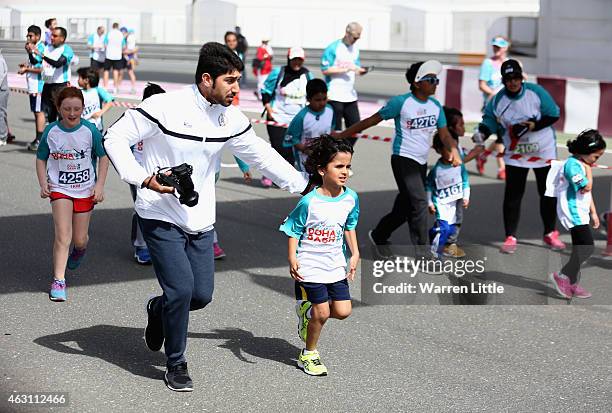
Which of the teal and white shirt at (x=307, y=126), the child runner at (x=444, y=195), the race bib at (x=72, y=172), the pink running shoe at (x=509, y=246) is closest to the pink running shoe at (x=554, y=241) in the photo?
the pink running shoe at (x=509, y=246)

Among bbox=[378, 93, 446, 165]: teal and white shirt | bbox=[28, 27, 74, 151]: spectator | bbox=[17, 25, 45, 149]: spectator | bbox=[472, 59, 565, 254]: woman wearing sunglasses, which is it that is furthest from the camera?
bbox=[17, 25, 45, 149]: spectator

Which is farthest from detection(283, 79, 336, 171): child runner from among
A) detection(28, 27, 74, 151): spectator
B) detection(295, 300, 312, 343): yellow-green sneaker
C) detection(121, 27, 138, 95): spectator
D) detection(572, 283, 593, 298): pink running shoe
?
detection(121, 27, 138, 95): spectator

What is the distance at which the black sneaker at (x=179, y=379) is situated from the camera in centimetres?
653

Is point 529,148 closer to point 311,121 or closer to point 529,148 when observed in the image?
point 529,148

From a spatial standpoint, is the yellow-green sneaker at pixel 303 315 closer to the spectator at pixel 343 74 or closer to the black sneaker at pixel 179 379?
the black sneaker at pixel 179 379

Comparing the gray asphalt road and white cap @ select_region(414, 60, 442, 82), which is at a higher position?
white cap @ select_region(414, 60, 442, 82)

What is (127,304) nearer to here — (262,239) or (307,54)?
(262,239)

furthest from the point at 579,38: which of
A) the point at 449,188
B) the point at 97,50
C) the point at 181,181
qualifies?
the point at 181,181

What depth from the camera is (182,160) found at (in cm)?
646

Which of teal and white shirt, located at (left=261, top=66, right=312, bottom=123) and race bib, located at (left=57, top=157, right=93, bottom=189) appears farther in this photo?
teal and white shirt, located at (left=261, top=66, right=312, bottom=123)

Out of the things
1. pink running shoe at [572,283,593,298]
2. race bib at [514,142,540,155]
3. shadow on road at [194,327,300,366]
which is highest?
race bib at [514,142,540,155]

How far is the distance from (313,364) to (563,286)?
303 centimetres

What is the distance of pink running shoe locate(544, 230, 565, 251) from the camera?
36.0 feet

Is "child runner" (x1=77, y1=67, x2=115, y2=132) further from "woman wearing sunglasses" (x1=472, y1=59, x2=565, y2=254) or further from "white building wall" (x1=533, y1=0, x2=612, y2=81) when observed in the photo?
"white building wall" (x1=533, y1=0, x2=612, y2=81)
